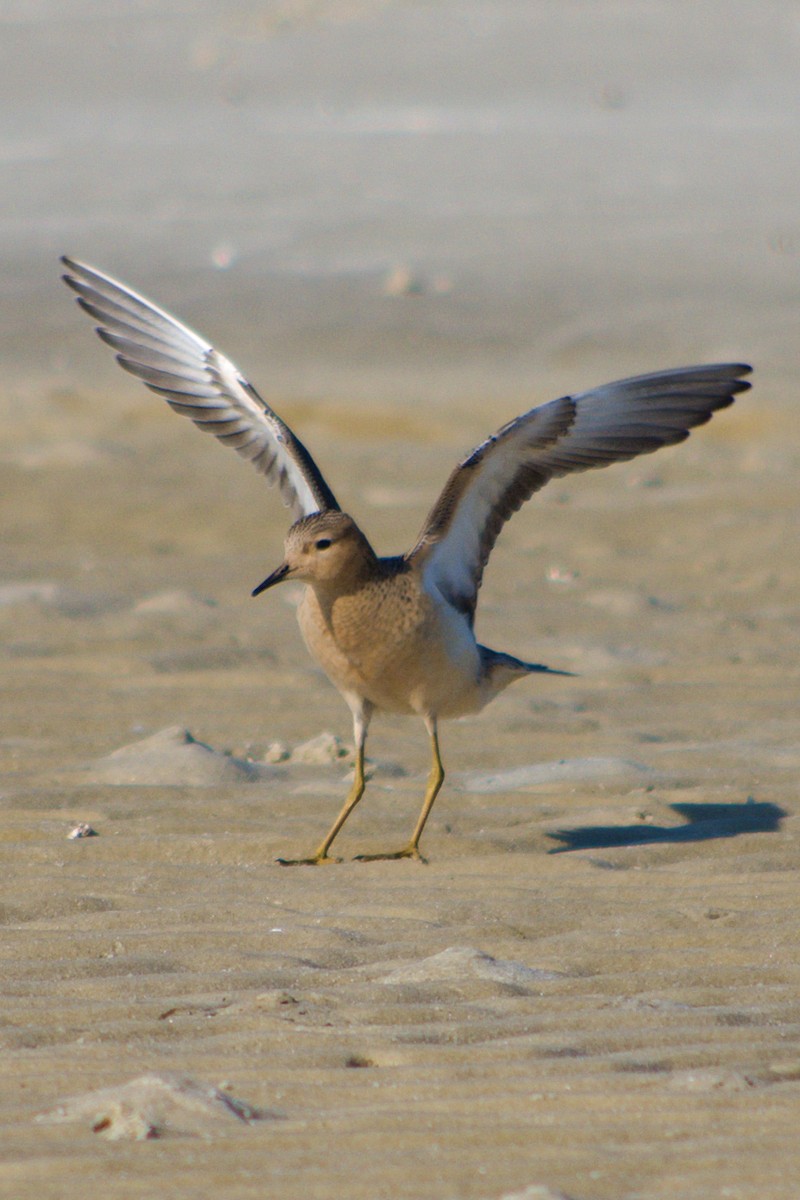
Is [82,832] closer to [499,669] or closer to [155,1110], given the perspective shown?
[499,669]

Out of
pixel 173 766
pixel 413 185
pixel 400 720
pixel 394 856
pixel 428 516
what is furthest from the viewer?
pixel 413 185

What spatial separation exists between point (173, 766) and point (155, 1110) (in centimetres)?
296

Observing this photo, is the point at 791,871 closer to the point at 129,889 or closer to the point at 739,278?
the point at 129,889

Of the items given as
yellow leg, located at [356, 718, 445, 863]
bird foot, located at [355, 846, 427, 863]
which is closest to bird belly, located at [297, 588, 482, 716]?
yellow leg, located at [356, 718, 445, 863]

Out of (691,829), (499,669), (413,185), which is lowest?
(691,829)

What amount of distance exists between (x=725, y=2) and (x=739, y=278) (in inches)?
412

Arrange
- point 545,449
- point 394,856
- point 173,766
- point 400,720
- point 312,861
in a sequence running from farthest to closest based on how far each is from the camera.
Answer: point 400,720, point 545,449, point 173,766, point 394,856, point 312,861

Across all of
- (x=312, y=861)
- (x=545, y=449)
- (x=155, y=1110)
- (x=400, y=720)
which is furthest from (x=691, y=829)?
(x=155, y=1110)

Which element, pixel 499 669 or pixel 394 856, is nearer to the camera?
pixel 394 856

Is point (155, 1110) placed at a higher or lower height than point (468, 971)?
higher

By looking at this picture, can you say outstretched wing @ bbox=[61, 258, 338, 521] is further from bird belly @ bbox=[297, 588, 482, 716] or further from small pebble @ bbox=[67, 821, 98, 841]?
small pebble @ bbox=[67, 821, 98, 841]

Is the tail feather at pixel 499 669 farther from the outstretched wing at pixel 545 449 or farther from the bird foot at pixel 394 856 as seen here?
the bird foot at pixel 394 856

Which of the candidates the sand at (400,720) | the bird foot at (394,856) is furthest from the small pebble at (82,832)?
the bird foot at (394,856)

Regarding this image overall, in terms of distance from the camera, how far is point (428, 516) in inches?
265
